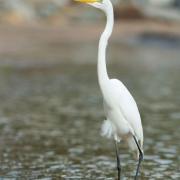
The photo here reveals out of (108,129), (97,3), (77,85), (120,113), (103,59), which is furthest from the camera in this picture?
(77,85)

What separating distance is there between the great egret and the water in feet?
3.28

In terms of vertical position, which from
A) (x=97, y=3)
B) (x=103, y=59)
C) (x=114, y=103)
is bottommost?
(x=114, y=103)

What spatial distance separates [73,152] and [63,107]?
434 cm

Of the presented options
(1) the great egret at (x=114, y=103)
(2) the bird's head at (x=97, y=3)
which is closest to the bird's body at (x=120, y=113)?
(1) the great egret at (x=114, y=103)

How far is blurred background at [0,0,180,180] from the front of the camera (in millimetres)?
10508

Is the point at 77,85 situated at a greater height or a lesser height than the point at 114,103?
greater

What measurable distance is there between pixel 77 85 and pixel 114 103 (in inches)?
407

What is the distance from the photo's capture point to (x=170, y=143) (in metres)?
11.8

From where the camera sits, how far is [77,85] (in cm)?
1867

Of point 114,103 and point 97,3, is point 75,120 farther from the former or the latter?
point 97,3

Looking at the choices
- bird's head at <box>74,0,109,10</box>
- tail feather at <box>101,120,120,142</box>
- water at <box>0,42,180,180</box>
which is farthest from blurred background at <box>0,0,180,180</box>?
bird's head at <box>74,0,109,10</box>

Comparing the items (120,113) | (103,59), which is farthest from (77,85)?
(103,59)

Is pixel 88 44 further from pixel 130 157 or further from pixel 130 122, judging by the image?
pixel 130 122

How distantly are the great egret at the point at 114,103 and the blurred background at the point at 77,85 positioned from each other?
1027 millimetres
